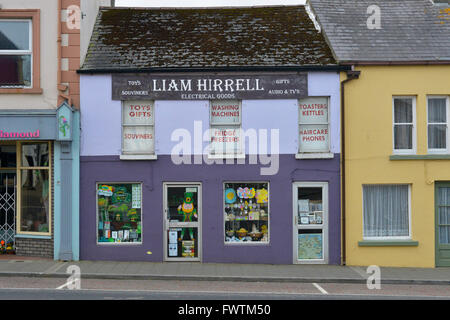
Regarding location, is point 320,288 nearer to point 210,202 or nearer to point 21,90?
point 210,202

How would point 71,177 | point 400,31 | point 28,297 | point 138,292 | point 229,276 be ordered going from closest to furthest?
point 28,297 < point 138,292 < point 229,276 < point 71,177 < point 400,31

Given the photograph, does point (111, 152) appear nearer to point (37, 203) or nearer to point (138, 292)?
point (37, 203)

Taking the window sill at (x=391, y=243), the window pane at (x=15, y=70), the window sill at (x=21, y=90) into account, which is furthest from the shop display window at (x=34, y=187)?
the window sill at (x=391, y=243)

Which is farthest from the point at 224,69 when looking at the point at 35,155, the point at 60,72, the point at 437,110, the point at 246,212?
the point at 437,110

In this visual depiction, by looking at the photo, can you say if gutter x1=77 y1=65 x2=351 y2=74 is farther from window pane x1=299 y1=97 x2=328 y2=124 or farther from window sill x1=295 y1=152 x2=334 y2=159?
window sill x1=295 y1=152 x2=334 y2=159

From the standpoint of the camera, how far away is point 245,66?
13820mm

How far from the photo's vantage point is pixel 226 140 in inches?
550

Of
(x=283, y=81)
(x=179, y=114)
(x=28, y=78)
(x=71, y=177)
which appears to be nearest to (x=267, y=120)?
(x=283, y=81)

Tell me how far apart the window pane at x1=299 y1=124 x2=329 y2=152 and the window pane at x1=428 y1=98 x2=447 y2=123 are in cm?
300

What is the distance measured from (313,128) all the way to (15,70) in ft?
27.4

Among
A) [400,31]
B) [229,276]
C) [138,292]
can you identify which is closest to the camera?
[138,292]

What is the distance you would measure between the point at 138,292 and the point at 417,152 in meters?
8.47

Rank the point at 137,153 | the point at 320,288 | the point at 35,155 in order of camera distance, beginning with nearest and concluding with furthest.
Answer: the point at 320,288 < the point at 137,153 < the point at 35,155

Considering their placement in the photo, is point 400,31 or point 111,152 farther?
point 400,31
